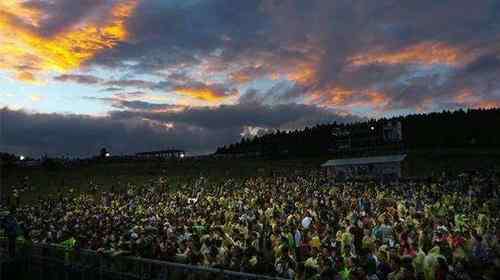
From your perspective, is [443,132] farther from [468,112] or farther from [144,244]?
[144,244]

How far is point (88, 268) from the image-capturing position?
1315cm

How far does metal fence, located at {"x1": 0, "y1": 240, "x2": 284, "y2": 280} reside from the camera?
1011cm

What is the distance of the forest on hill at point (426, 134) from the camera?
8653 centimetres

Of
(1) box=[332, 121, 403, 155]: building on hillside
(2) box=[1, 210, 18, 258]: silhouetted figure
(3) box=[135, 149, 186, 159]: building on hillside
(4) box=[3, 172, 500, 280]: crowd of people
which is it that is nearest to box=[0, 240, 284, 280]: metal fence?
(2) box=[1, 210, 18, 258]: silhouetted figure

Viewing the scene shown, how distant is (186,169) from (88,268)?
61659 mm

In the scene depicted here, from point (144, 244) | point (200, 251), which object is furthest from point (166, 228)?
point (200, 251)

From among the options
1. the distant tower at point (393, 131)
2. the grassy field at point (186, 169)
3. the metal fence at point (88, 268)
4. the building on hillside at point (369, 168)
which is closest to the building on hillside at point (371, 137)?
the distant tower at point (393, 131)

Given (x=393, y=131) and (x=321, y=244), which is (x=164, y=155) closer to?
(x=393, y=131)

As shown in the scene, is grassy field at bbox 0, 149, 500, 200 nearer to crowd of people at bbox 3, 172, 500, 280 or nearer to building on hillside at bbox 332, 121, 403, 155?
building on hillside at bbox 332, 121, 403, 155

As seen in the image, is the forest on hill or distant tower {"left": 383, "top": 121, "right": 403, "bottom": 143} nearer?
distant tower {"left": 383, "top": 121, "right": 403, "bottom": 143}

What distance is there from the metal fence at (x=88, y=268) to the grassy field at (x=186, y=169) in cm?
4481

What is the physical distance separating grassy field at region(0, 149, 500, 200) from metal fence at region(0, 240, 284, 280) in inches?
1764

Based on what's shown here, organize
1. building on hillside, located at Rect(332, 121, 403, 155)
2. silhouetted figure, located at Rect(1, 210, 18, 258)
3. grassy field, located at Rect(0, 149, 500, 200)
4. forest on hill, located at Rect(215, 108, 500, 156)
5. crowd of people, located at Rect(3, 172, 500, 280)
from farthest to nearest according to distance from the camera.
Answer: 1. forest on hill, located at Rect(215, 108, 500, 156)
2. building on hillside, located at Rect(332, 121, 403, 155)
3. grassy field, located at Rect(0, 149, 500, 200)
4. silhouetted figure, located at Rect(1, 210, 18, 258)
5. crowd of people, located at Rect(3, 172, 500, 280)

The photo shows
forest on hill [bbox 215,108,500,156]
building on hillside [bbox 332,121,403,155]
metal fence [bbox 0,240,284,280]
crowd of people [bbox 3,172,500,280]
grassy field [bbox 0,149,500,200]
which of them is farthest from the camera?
forest on hill [bbox 215,108,500,156]
